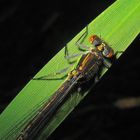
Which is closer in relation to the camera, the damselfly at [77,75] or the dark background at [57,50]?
the damselfly at [77,75]

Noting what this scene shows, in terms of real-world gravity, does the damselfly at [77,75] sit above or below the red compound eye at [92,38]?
below

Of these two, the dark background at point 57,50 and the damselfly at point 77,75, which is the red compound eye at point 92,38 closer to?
the damselfly at point 77,75

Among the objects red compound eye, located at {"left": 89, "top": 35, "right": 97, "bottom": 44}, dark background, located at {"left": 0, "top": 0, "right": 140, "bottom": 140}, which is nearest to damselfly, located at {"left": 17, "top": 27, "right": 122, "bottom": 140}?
red compound eye, located at {"left": 89, "top": 35, "right": 97, "bottom": 44}

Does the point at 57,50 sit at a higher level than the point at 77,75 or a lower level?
lower

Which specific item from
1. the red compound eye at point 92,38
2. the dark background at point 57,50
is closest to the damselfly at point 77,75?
the red compound eye at point 92,38

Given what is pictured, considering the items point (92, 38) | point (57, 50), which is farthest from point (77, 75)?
point (57, 50)

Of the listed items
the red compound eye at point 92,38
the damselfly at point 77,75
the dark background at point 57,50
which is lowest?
the dark background at point 57,50

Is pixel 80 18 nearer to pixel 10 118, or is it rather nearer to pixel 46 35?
pixel 46 35

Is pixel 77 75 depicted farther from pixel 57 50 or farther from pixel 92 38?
pixel 57 50

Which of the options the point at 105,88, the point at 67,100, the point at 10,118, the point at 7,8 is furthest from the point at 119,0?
the point at 7,8
